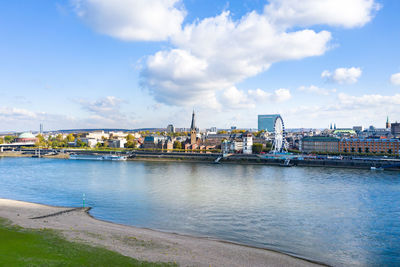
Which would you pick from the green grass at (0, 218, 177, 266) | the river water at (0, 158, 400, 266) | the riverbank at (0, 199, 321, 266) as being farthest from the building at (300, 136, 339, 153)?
the green grass at (0, 218, 177, 266)

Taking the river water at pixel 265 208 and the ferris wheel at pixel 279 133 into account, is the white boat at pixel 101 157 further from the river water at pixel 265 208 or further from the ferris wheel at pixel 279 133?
the ferris wheel at pixel 279 133

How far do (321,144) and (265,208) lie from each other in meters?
51.3

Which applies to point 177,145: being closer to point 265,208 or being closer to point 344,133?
point 344,133

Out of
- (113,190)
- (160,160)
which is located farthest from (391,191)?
(160,160)

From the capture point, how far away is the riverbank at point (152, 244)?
11742 mm

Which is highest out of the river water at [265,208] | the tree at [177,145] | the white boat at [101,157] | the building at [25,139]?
the building at [25,139]

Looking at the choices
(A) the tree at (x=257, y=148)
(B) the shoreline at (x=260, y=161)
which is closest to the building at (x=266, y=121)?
(A) the tree at (x=257, y=148)

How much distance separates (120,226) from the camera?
16.4 metres

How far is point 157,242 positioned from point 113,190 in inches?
591

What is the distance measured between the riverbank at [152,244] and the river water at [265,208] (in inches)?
41.5

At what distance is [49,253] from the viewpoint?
453 inches

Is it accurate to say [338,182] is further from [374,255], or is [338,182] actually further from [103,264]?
[103,264]

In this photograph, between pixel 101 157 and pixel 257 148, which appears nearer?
pixel 101 157

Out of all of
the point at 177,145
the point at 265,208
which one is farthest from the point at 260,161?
the point at 265,208
